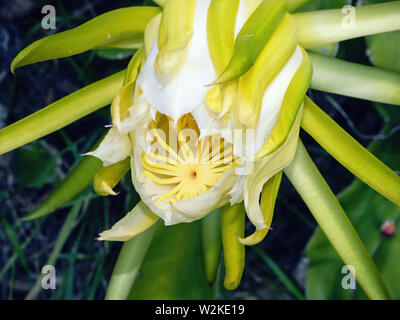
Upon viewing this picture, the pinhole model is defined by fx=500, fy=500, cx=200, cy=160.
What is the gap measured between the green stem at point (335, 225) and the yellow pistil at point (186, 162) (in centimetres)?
12

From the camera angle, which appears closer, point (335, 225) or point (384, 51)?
point (335, 225)

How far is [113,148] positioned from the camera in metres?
0.64

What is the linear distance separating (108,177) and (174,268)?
0.28m

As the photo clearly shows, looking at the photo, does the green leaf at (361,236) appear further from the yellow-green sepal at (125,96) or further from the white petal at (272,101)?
the yellow-green sepal at (125,96)


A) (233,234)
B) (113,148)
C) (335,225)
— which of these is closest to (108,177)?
(113,148)

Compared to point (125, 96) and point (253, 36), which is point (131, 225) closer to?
point (125, 96)

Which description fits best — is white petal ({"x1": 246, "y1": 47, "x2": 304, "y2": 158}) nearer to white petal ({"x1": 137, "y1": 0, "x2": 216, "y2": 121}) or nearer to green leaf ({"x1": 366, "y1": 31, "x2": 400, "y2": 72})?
white petal ({"x1": 137, "y1": 0, "x2": 216, "y2": 121})

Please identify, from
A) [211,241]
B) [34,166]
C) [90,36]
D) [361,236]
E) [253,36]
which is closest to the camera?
[253,36]

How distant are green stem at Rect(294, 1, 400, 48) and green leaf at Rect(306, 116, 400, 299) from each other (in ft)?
1.17

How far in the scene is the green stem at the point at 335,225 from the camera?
66 cm

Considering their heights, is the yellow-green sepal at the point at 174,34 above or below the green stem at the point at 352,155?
above

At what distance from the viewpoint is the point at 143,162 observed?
2.10ft

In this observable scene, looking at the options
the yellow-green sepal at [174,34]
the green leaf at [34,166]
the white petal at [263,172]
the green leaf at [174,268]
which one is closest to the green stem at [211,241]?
the green leaf at [174,268]

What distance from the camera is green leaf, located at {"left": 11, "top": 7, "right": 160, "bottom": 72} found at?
657mm
